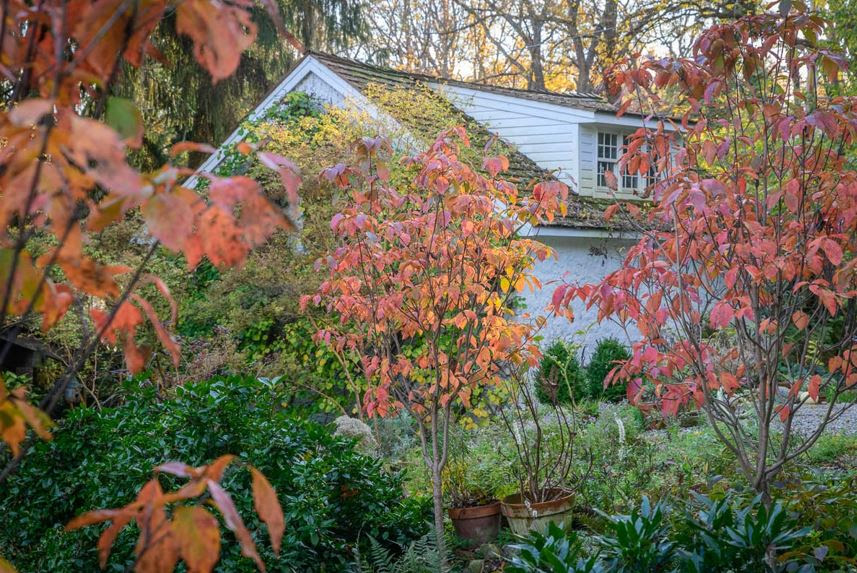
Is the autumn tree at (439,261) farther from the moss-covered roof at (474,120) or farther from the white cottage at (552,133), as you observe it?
the white cottage at (552,133)

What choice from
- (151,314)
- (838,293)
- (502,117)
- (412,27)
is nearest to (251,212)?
(151,314)

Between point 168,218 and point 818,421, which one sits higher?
point 168,218

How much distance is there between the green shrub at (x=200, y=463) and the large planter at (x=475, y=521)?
28.6 inches

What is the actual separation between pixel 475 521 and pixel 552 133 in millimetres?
9758

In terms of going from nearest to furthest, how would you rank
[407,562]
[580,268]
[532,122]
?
[407,562], [580,268], [532,122]

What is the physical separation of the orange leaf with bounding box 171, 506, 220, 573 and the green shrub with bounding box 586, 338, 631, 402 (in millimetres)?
10734

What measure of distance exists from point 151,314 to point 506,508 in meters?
4.25

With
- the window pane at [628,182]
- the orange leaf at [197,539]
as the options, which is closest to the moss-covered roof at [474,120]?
the window pane at [628,182]

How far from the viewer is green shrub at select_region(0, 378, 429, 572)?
3.96m

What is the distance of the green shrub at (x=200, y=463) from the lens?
13.0 ft

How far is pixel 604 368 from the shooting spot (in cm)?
1231

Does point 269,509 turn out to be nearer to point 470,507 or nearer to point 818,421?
point 470,507

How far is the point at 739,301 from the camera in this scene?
A: 3.89 metres

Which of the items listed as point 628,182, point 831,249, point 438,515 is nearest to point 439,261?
point 438,515
